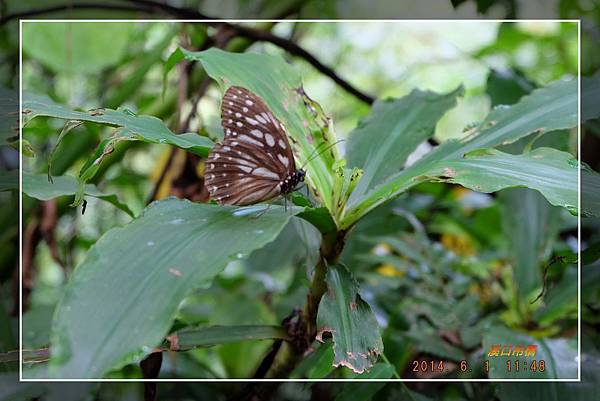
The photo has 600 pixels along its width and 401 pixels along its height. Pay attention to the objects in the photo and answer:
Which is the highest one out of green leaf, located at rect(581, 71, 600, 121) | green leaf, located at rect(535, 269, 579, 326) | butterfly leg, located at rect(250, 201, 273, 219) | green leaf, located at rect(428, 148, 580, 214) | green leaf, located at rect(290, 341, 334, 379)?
green leaf, located at rect(581, 71, 600, 121)

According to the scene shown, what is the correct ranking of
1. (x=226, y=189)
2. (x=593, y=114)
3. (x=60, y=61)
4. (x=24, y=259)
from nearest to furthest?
(x=226, y=189) → (x=593, y=114) → (x=24, y=259) → (x=60, y=61)

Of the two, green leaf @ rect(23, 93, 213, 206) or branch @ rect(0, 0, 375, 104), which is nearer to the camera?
green leaf @ rect(23, 93, 213, 206)

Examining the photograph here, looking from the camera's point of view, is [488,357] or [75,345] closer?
[75,345]

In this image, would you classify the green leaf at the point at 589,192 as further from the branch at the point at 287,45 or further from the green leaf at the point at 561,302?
the branch at the point at 287,45

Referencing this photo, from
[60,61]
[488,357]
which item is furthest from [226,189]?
[60,61]

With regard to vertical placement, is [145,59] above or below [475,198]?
above

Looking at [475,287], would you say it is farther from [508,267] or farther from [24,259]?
[24,259]

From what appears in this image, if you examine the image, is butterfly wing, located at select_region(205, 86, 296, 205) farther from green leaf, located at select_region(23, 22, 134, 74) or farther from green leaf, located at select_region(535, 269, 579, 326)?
green leaf, located at select_region(23, 22, 134, 74)

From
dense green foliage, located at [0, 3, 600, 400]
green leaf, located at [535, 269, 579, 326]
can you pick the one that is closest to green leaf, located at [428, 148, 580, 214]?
dense green foliage, located at [0, 3, 600, 400]
